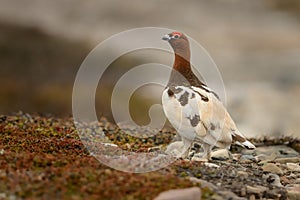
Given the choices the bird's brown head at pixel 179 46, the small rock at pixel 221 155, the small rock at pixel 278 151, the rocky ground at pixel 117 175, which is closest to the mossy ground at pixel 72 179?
the rocky ground at pixel 117 175

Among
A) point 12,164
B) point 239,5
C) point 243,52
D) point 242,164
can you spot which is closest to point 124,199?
point 12,164

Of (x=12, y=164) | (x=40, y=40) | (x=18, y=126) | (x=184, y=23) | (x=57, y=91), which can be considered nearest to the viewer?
(x=12, y=164)

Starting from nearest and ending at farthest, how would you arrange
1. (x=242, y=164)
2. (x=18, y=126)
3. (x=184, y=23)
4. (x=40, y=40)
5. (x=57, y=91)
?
(x=242, y=164) < (x=18, y=126) < (x=57, y=91) < (x=40, y=40) < (x=184, y=23)

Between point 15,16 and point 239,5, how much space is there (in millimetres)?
19456

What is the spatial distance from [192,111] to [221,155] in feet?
4.91

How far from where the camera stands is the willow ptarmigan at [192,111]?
9164 millimetres

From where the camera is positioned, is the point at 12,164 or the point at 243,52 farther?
the point at 243,52

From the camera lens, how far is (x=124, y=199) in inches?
279

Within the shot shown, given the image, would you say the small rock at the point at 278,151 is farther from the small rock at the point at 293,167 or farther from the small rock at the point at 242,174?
the small rock at the point at 242,174

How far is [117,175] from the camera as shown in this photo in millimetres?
7648

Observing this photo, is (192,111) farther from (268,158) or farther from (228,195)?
(268,158)

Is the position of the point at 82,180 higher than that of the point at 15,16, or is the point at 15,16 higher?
the point at 15,16

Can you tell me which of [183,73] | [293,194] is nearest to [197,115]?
[183,73]

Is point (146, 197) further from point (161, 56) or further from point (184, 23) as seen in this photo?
point (184, 23)
